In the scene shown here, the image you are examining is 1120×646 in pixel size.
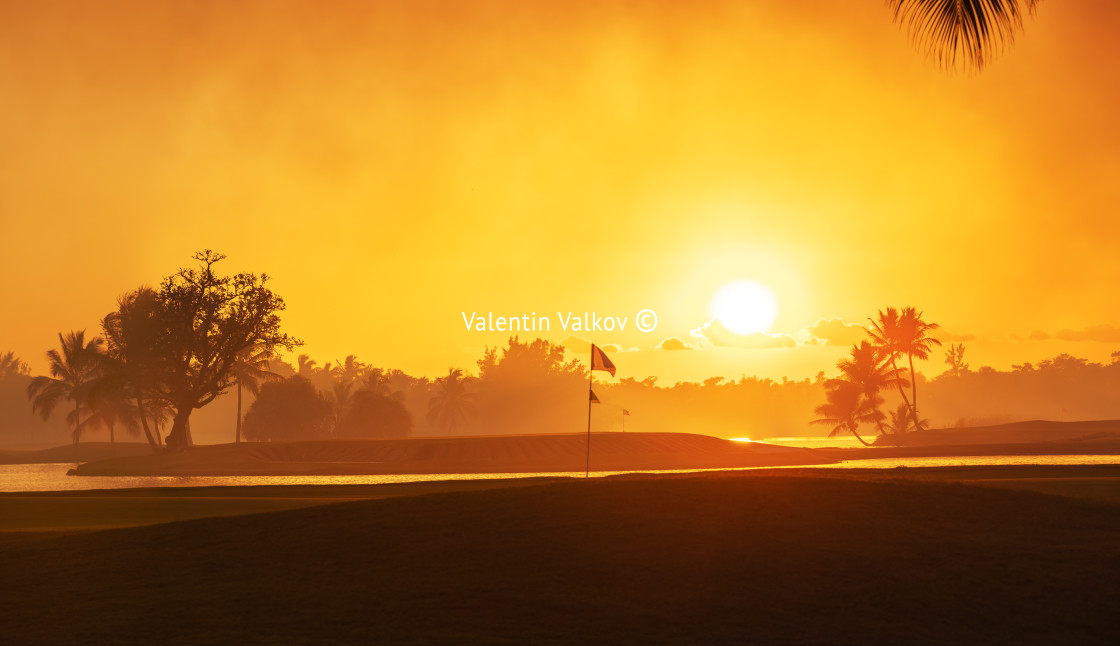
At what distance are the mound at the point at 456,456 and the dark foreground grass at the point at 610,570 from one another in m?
57.7

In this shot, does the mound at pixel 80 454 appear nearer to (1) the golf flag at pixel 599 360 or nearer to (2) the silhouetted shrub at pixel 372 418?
(2) the silhouetted shrub at pixel 372 418

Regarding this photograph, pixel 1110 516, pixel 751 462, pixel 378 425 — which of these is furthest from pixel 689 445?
pixel 1110 516

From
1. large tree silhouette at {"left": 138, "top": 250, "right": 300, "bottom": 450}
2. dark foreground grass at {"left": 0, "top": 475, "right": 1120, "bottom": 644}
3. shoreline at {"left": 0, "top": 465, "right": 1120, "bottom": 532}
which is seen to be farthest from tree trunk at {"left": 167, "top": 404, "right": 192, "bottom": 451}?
dark foreground grass at {"left": 0, "top": 475, "right": 1120, "bottom": 644}

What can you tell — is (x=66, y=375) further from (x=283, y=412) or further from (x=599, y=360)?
(x=599, y=360)

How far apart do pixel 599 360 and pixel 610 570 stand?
16.5m

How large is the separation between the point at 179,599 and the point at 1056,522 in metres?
16.5

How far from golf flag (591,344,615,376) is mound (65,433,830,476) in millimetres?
45729

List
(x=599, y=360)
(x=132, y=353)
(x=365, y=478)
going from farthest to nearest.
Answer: (x=132, y=353), (x=365, y=478), (x=599, y=360)

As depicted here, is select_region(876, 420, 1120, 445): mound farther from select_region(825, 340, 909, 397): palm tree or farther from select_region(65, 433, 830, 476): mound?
select_region(65, 433, 830, 476): mound

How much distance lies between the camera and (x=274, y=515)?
21.5m

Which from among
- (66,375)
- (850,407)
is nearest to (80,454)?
(66,375)

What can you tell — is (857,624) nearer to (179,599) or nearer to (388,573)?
(388,573)

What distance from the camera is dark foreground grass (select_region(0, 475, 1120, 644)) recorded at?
14.1m

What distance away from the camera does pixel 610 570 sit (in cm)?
1658
